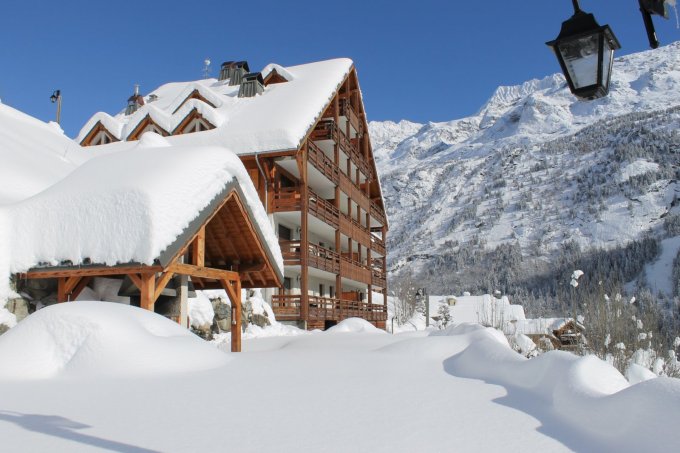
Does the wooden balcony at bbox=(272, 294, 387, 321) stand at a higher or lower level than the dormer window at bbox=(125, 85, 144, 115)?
lower

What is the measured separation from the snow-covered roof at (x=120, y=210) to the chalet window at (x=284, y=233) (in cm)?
1479

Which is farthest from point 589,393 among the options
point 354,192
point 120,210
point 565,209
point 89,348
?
point 565,209

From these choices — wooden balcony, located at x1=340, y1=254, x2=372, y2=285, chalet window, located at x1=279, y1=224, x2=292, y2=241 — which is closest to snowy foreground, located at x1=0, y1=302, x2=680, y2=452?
chalet window, located at x1=279, y1=224, x2=292, y2=241

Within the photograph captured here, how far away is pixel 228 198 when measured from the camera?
33.7 ft

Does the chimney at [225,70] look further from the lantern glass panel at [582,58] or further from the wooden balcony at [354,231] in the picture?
the lantern glass panel at [582,58]

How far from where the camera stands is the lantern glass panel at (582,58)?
3.64 meters

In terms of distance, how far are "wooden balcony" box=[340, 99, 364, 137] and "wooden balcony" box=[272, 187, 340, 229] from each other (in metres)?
6.21

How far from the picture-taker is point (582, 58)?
3.69 meters

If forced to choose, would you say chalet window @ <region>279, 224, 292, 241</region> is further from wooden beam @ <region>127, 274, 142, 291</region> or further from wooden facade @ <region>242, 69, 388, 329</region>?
wooden beam @ <region>127, 274, 142, 291</region>

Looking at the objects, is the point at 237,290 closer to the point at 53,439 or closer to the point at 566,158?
the point at 53,439

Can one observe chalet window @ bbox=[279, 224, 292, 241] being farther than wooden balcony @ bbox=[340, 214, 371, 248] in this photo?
No

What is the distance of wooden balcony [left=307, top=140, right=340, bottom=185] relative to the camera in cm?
2388

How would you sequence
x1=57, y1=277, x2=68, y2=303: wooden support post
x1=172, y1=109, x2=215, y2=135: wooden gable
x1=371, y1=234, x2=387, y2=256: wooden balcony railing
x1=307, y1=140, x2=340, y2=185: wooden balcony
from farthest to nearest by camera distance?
x1=371, y1=234, x2=387, y2=256: wooden balcony railing, x1=307, y1=140, x2=340, y2=185: wooden balcony, x1=172, y1=109, x2=215, y2=135: wooden gable, x1=57, y1=277, x2=68, y2=303: wooden support post

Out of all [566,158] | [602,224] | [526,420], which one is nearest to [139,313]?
[526,420]
